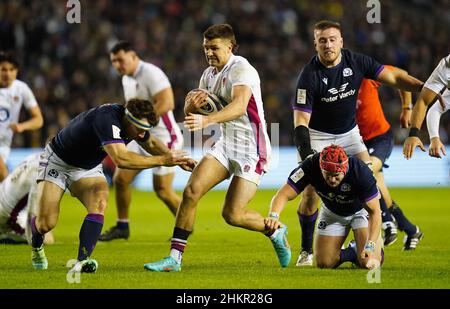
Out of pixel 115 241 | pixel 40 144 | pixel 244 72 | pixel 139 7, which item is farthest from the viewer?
A: pixel 139 7

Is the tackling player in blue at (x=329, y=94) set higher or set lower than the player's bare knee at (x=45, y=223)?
higher

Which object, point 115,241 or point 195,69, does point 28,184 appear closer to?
point 115,241

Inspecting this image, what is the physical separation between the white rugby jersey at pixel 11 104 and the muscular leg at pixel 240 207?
538cm

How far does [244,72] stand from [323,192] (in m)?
1.39

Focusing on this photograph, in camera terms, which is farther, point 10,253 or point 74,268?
point 10,253

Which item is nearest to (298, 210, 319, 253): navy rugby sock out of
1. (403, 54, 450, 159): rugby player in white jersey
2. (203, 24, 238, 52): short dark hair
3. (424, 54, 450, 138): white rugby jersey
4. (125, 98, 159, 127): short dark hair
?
(403, 54, 450, 159): rugby player in white jersey

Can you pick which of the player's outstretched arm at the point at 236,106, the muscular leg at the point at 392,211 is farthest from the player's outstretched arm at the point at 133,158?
the muscular leg at the point at 392,211

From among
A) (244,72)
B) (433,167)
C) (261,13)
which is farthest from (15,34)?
(244,72)

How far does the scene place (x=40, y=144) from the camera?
2275cm

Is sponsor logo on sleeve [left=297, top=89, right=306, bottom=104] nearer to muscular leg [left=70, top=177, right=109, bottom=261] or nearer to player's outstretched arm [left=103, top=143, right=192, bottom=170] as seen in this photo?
player's outstretched arm [left=103, top=143, right=192, bottom=170]

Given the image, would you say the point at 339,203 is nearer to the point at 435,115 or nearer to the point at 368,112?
the point at 435,115

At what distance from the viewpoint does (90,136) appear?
8.73 metres

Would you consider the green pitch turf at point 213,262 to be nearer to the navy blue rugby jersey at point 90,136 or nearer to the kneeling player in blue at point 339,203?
the kneeling player in blue at point 339,203

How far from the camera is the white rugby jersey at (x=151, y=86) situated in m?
12.8
